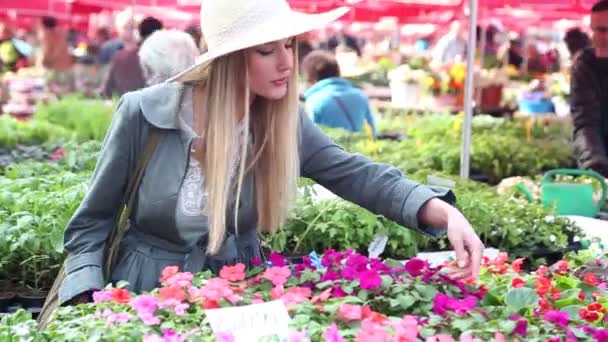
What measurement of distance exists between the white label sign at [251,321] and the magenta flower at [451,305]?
33cm

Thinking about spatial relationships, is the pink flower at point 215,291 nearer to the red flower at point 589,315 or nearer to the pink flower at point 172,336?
the pink flower at point 172,336

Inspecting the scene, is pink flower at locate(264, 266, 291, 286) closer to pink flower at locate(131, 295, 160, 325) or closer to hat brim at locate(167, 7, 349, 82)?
pink flower at locate(131, 295, 160, 325)

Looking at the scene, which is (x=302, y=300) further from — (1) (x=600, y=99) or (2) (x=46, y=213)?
(1) (x=600, y=99)

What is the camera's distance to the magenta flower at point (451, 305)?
7.22ft

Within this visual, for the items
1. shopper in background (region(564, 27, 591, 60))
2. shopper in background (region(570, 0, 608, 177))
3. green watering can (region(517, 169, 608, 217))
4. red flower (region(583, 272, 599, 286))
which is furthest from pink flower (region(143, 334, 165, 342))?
shopper in background (region(564, 27, 591, 60))

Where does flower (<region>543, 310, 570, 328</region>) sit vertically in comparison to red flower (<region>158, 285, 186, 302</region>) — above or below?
below

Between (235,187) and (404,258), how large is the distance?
1.66m

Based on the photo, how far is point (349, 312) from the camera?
2.10m

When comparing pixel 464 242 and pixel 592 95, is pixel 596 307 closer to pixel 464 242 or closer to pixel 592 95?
pixel 464 242

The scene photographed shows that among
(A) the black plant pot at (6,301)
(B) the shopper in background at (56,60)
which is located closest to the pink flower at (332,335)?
(A) the black plant pot at (6,301)

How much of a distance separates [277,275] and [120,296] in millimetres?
342

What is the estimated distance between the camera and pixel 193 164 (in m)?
2.62

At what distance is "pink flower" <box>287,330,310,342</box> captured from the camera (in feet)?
6.50

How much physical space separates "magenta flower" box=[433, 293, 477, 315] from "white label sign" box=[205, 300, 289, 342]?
0.33m
